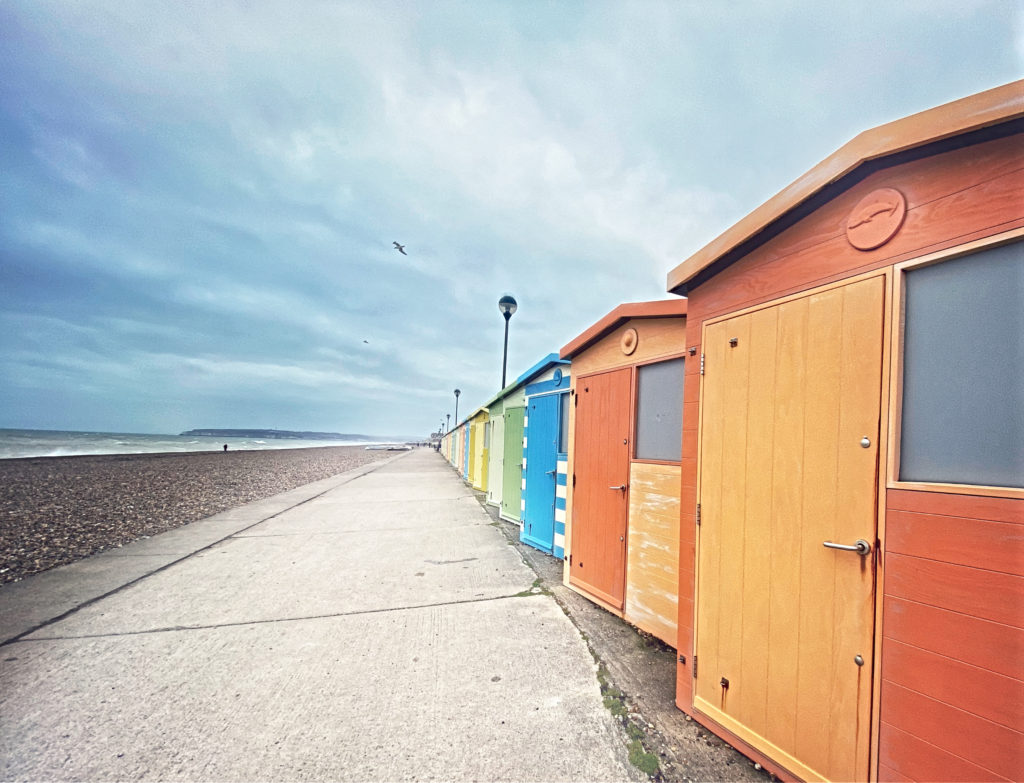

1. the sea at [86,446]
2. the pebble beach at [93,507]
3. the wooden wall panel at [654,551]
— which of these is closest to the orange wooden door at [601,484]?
the wooden wall panel at [654,551]

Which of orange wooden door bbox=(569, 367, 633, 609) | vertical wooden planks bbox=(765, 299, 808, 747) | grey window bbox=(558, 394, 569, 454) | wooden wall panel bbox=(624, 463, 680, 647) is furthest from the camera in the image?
grey window bbox=(558, 394, 569, 454)

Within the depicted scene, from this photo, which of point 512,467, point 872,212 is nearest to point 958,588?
point 872,212

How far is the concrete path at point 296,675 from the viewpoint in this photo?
7.09 feet

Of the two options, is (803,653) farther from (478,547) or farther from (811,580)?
(478,547)

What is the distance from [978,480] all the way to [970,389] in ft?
1.21

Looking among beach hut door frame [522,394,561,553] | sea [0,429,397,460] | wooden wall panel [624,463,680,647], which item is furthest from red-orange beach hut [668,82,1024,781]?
sea [0,429,397,460]

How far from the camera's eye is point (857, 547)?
1865 millimetres

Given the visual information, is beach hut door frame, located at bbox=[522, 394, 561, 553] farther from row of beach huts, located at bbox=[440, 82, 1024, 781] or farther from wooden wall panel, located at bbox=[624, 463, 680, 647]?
row of beach huts, located at bbox=[440, 82, 1024, 781]

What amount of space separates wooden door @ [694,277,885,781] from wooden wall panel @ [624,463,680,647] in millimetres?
858

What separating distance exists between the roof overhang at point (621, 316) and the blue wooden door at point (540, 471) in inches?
57.2

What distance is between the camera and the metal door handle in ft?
6.04

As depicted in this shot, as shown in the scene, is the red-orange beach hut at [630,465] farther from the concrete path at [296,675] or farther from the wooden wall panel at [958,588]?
the wooden wall panel at [958,588]

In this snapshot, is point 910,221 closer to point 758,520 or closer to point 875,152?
point 875,152

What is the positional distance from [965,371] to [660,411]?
221 cm
